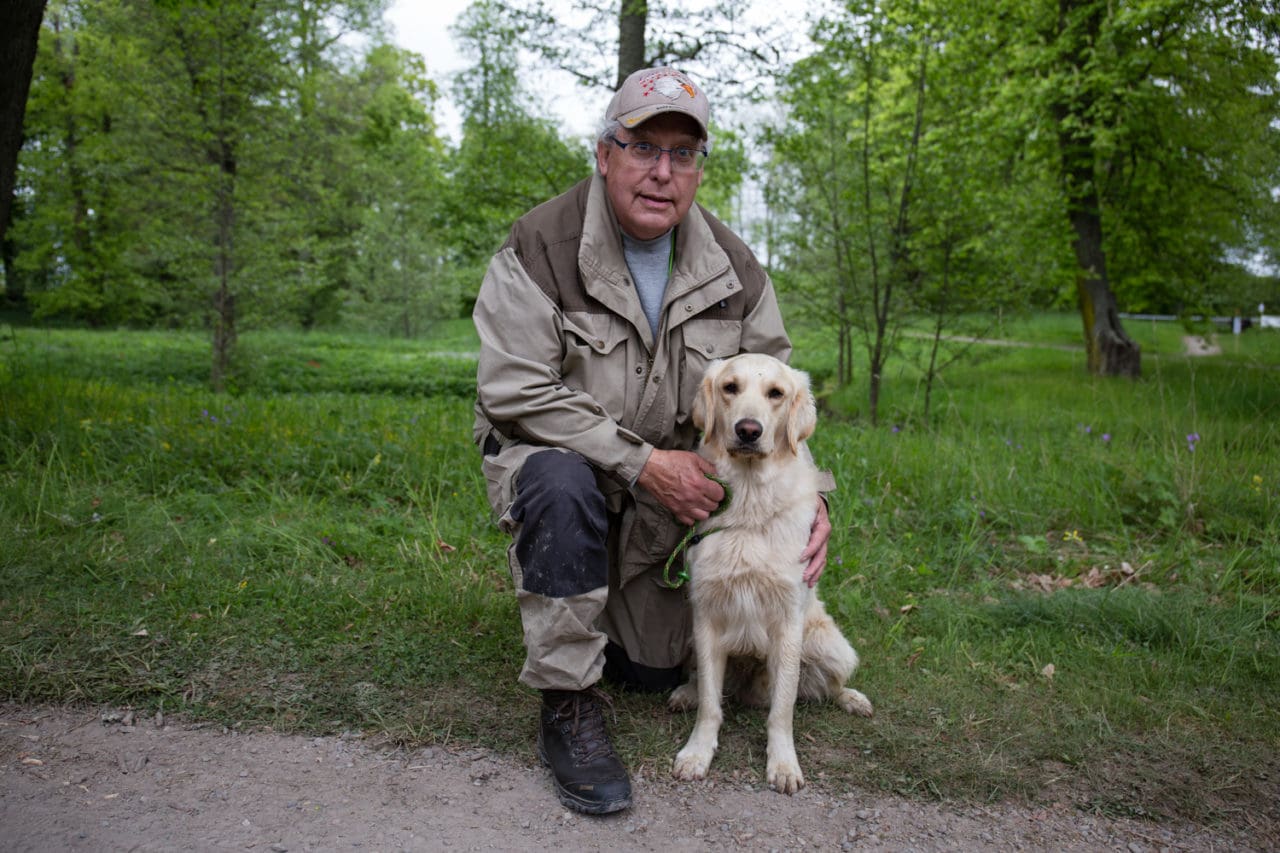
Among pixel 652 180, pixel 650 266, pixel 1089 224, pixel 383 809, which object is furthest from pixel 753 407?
pixel 1089 224

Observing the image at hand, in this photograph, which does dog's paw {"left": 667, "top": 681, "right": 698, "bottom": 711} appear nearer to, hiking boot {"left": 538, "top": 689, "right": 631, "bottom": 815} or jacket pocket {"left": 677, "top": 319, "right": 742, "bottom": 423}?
hiking boot {"left": 538, "top": 689, "right": 631, "bottom": 815}

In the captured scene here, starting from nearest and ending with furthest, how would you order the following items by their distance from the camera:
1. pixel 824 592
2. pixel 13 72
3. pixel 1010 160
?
pixel 824 592 < pixel 13 72 < pixel 1010 160

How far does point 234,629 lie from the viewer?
3.27 meters

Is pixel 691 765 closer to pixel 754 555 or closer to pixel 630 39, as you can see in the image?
pixel 754 555

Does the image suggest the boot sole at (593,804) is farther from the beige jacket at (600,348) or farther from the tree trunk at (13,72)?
the tree trunk at (13,72)

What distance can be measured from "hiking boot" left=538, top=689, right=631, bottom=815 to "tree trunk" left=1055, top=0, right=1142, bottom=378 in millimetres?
10758

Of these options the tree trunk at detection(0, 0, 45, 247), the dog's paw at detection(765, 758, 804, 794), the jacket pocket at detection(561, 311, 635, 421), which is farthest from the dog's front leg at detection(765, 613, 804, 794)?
the tree trunk at detection(0, 0, 45, 247)

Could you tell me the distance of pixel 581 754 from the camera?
8.18 feet

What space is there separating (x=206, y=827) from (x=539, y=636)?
97 centimetres

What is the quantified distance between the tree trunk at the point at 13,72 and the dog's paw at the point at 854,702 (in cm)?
532

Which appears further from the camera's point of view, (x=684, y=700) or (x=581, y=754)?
(x=684, y=700)

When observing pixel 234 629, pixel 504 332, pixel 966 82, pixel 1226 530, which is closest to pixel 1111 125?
pixel 966 82

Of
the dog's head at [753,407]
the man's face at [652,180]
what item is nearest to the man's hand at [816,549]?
the dog's head at [753,407]

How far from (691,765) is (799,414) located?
1.16 metres
